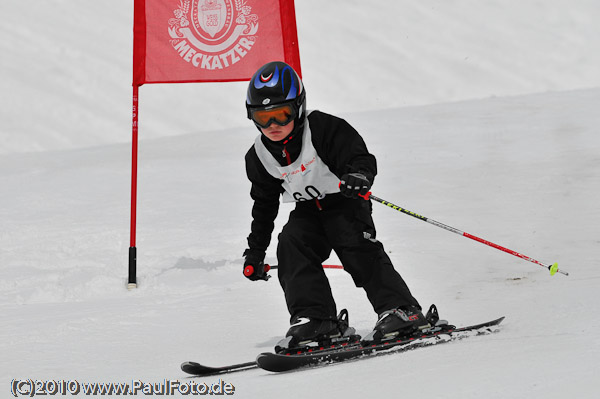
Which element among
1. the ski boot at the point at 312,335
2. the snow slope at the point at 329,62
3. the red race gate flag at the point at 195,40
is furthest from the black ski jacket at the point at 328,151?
the snow slope at the point at 329,62

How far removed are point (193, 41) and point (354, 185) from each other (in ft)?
11.8

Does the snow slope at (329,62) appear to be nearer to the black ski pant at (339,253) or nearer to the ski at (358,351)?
the black ski pant at (339,253)

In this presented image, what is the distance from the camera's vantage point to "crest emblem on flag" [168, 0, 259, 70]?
22.5ft

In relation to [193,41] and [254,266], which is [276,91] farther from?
[193,41]

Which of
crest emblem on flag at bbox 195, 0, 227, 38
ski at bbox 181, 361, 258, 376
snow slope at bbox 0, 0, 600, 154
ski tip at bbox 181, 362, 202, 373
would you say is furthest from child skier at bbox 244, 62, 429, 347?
snow slope at bbox 0, 0, 600, 154

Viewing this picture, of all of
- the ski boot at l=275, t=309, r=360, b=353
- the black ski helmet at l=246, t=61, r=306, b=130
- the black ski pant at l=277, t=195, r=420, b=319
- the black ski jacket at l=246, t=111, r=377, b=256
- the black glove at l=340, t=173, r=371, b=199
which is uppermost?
the black ski helmet at l=246, t=61, r=306, b=130

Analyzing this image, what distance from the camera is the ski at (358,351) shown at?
342 cm

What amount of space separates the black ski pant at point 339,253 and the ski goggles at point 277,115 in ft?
1.69

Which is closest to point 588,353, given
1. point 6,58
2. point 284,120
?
point 284,120

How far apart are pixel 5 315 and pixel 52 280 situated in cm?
87

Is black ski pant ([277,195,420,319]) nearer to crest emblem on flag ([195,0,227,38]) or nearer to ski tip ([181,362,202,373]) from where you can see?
ski tip ([181,362,202,373])

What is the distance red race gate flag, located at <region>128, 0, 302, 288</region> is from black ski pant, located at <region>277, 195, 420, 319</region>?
9.63 ft

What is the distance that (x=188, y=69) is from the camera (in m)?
6.87

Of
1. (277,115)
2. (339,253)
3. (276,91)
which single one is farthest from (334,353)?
(276,91)
